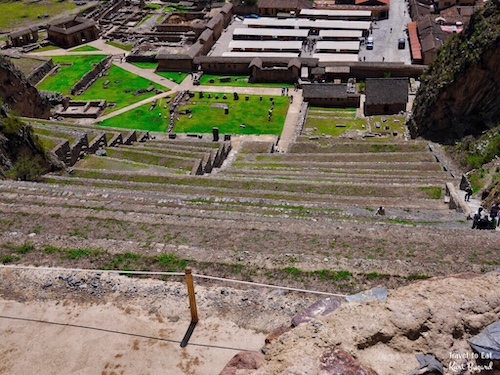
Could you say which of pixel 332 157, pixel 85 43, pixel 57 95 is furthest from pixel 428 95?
pixel 85 43

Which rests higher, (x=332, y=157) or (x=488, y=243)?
(x=488, y=243)

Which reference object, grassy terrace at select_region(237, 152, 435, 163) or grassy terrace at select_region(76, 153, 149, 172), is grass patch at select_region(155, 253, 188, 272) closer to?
Result: grassy terrace at select_region(76, 153, 149, 172)

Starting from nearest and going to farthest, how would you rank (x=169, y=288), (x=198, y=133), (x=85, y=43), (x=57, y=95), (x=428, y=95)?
(x=169, y=288) → (x=428, y=95) → (x=198, y=133) → (x=57, y=95) → (x=85, y=43)

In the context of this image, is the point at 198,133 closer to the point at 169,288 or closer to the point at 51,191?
the point at 51,191

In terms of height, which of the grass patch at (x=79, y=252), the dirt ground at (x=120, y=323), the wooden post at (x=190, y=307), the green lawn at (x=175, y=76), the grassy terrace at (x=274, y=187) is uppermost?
the wooden post at (x=190, y=307)

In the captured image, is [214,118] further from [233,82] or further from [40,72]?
[40,72]

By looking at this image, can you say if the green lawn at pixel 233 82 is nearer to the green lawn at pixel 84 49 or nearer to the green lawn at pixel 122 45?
the green lawn at pixel 122 45

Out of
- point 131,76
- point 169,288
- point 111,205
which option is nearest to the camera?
point 169,288

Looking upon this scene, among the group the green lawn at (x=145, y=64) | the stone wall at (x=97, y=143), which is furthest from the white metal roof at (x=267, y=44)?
the stone wall at (x=97, y=143)
